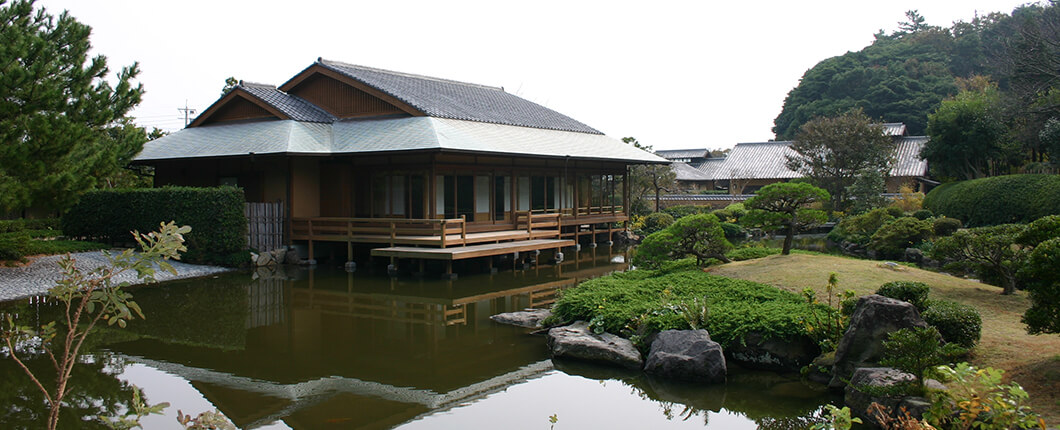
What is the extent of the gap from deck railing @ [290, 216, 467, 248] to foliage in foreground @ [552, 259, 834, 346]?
19.1 ft

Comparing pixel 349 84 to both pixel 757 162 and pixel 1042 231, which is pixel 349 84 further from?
pixel 757 162

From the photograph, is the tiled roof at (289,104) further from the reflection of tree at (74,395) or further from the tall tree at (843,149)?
the tall tree at (843,149)

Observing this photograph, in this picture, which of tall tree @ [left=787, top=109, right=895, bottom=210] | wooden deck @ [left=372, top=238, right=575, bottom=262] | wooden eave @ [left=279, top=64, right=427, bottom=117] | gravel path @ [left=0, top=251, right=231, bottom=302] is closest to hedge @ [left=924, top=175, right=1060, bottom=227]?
tall tree @ [left=787, top=109, right=895, bottom=210]

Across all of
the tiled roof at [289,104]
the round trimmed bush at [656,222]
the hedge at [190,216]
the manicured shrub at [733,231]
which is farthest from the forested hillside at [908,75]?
the hedge at [190,216]

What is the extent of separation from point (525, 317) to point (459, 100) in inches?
562

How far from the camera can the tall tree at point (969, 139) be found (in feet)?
83.9

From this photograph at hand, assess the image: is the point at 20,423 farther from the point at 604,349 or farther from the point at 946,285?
the point at 946,285

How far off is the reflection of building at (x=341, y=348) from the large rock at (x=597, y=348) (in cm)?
28

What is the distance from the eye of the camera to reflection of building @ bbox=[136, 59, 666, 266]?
1833 centimetres

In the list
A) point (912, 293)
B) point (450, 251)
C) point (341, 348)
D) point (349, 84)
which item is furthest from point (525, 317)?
point (349, 84)

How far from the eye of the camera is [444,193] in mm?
19781

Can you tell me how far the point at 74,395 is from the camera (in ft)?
24.6

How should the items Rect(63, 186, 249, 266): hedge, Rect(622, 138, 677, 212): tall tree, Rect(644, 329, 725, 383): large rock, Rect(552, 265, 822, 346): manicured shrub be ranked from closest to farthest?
1. Rect(644, 329, 725, 383): large rock
2. Rect(552, 265, 822, 346): manicured shrub
3. Rect(63, 186, 249, 266): hedge
4. Rect(622, 138, 677, 212): tall tree

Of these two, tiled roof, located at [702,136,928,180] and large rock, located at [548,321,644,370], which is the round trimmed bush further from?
large rock, located at [548,321,644,370]
